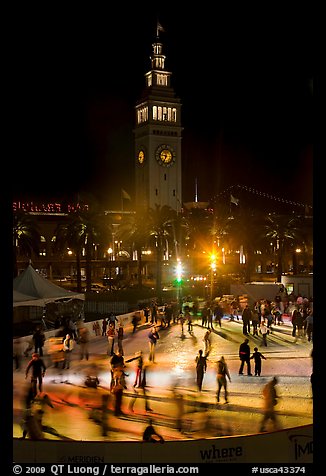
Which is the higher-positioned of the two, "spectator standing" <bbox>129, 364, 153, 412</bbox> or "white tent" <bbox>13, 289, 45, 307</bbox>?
"white tent" <bbox>13, 289, 45, 307</bbox>

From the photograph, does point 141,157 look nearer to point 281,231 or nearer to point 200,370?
point 281,231

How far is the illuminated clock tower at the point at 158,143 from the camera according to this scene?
98188 millimetres

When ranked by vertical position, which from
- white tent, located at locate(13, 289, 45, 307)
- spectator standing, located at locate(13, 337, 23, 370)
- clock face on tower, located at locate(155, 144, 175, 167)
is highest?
clock face on tower, located at locate(155, 144, 175, 167)

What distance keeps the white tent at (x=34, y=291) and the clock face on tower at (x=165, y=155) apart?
65.1 meters

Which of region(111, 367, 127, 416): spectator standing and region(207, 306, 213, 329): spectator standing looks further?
region(207, 306, 213, 329): spectator standing

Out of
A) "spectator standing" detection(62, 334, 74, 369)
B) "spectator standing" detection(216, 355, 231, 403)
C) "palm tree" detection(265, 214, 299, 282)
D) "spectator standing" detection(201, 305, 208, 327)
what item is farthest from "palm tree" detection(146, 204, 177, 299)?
"spectator standing" detection(216, 355, 231, 403)

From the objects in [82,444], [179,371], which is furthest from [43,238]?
[82,444]

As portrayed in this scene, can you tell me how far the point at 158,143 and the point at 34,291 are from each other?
67.7 metres

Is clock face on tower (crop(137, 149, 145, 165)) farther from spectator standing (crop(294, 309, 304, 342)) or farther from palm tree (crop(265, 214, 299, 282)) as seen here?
spectator standing (crop(294, 309, 304, 342))

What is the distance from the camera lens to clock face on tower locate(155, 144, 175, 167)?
3878 inches

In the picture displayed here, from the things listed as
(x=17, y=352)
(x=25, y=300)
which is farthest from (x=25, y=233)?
(x=17, y=352)

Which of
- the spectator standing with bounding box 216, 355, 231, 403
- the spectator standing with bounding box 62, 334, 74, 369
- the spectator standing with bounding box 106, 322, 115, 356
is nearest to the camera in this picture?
the spectator standing with bounding box 216, 355, 231, 403

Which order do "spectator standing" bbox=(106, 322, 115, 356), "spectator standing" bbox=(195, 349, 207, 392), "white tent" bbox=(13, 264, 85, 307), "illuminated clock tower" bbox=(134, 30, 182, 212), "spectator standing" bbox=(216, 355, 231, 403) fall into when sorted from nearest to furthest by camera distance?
"spectator standing" bbox=(216, 355, 231, 403), "spectator standing" bbox=(195, 349, 207, 392), "spectator standing" bbox=(106, 322, 115, 356), "white tent" bbox=(13, 264, 85, 307), "illuminated clock tower" bbox=(134, 30, 182, 212)

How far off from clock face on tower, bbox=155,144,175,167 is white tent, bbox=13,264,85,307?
65142 millimetres
